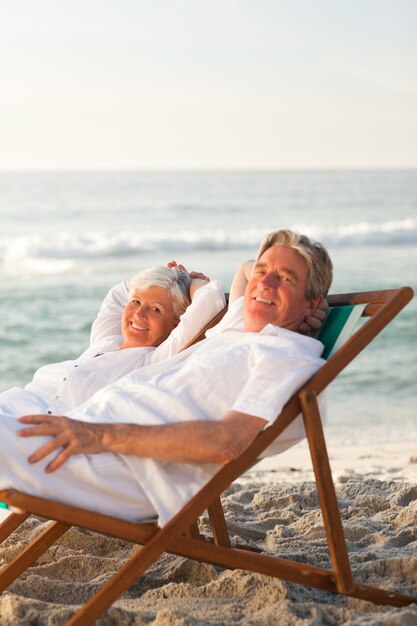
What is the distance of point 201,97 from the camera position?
2505cm

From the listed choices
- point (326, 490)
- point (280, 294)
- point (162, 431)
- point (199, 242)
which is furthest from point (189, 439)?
point (199, 242)

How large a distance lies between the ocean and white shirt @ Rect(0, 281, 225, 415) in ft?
9.52

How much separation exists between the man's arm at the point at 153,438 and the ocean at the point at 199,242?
382cm

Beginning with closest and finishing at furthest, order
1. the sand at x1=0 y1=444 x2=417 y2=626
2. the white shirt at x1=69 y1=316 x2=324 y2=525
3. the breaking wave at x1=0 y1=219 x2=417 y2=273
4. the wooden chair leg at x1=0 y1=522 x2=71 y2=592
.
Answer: the white shirt at x1=69 y1=316 x2=324 y2=525, the sand at x1=0 y1=444 x2=417 y2=626, the wooden chair leg at x1=0 y1=522 x2=71 y2=592, the breaking wave at x1=0 y1=219 x2=417 y2=273

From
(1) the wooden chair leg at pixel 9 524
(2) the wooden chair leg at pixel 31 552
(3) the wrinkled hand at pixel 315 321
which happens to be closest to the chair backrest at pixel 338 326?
(3) the wrinkled hand at pixel 315 321

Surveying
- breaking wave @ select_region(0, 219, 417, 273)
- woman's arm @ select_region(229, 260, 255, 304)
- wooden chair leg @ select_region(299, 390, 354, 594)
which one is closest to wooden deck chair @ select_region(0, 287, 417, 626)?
wooden chair leg @ select_region(299, 390, 354, 594)

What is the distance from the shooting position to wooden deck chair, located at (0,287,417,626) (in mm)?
2586

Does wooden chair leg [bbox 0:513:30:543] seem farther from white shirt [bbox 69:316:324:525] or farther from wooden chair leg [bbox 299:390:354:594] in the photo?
wooden chair leg [bbox 299:390:354:594]

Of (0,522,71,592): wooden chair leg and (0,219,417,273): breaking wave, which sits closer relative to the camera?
(0,522,71,592): wooden chair leg

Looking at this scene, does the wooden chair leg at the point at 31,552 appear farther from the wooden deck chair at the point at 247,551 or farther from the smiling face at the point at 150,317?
the smiling face at the point at 150,317

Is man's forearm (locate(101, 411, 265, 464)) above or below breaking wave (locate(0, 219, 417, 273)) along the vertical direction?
above

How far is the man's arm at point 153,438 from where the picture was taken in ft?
8.64

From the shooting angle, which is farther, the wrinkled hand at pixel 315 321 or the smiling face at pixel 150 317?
the smiling face at pixel 150 317

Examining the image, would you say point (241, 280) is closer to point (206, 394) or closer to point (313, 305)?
point (313, 305)
